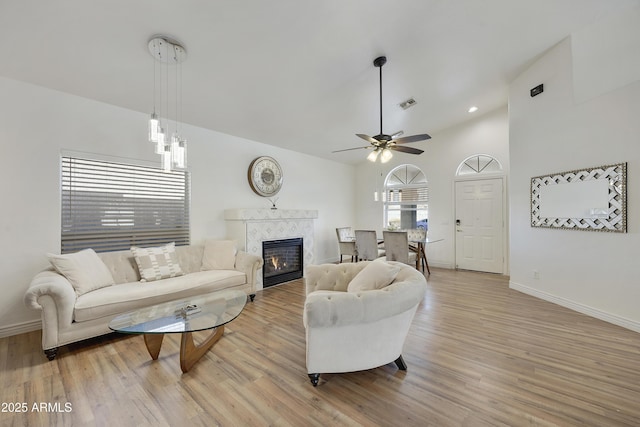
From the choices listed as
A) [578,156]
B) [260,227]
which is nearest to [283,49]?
[260,227]

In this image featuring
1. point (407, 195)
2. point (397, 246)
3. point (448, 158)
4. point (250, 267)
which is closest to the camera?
point (250, 267)

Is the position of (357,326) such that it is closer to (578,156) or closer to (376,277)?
(376,277)

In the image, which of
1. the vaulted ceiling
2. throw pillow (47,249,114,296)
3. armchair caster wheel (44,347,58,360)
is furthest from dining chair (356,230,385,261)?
armchair caster wheel (44,347,58,360)

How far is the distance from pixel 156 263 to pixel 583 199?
17.9 ft

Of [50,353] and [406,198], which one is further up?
[406,198]

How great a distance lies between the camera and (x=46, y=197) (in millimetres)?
2885

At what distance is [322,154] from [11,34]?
190 inches

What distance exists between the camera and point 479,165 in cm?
560

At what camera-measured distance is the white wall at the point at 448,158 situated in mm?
5305

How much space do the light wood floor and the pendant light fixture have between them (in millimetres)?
1803

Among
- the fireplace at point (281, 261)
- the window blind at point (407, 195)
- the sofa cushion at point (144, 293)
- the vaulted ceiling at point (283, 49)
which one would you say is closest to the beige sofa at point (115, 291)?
the sofa cushion at point (144, 293)

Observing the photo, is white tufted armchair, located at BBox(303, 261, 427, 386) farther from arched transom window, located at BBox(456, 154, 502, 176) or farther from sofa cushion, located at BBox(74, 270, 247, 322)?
arched transom window, located at BBox(456, 154, 502, 176)

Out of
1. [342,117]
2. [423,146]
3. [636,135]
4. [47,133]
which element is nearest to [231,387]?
[47,133]

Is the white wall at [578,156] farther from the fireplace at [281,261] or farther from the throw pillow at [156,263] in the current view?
the throw pillow at [156,263]
